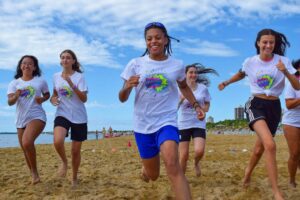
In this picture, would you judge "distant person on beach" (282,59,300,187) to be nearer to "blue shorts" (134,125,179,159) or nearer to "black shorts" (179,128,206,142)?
"black shorts" (179,128,206,142)

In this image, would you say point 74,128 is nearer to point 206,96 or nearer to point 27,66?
point 27,66

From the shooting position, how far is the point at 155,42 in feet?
16.3

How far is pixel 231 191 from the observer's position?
6.48 m

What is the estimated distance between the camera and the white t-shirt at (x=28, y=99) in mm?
7316

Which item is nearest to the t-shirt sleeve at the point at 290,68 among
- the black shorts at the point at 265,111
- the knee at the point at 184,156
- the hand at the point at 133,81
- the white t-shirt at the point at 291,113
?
the white t-shirt at the point at 291,113

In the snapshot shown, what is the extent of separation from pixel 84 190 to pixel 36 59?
2572 millimetres

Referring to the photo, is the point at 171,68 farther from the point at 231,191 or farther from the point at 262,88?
the point at 231,191

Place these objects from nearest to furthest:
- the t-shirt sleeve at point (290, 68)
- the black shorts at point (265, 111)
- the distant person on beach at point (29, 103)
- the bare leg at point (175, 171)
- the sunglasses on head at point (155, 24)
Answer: the bare leg at point (175, 171)
the sunglasses on head at point (155, 24)
the t-shirt sleeve at point (290, 68)
the black shorts at point (265, 111)
the distant person on beach at point (29, 103)

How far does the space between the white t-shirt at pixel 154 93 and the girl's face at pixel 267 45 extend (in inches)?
61.1

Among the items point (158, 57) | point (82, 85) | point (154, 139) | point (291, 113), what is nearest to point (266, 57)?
point (291, 113)

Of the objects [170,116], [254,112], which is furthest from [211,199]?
[170,116]

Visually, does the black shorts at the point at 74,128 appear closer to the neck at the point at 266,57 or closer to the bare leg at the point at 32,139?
the bare leg at the point at 32,139

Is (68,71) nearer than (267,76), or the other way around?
(267,76)

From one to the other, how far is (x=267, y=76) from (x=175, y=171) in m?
2.36
